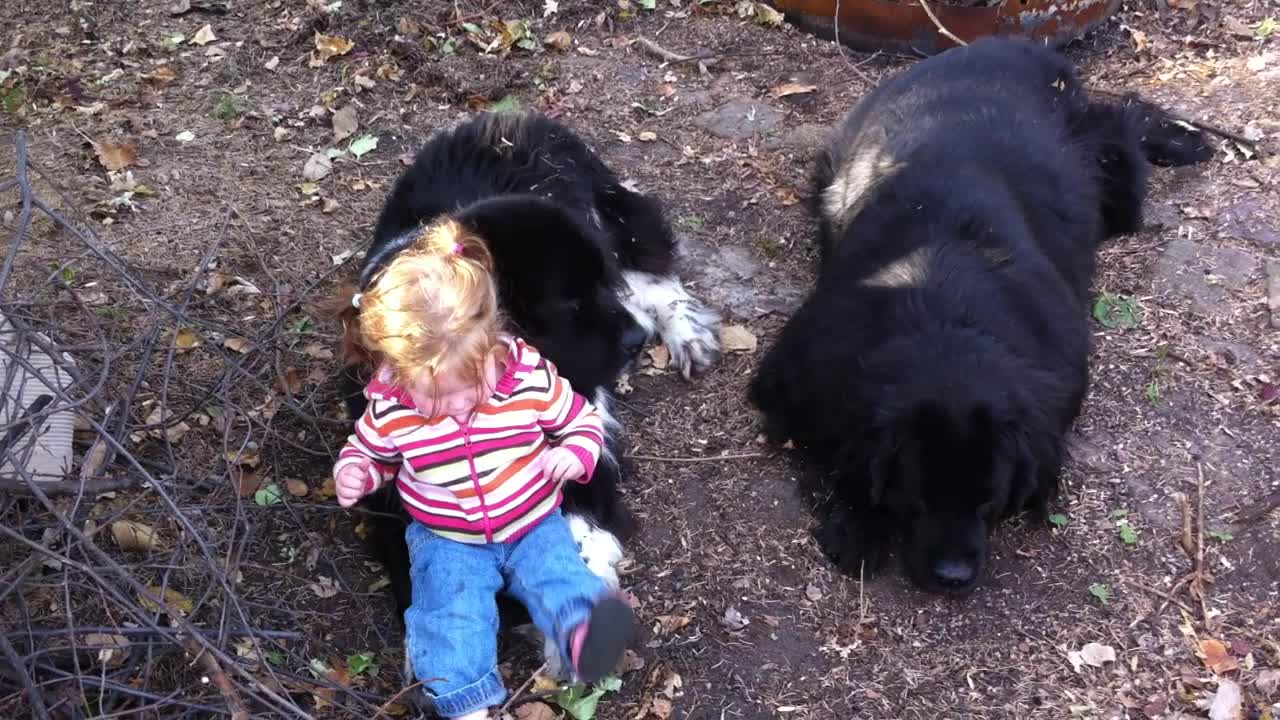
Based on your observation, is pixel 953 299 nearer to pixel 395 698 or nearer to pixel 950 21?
pixel 395 698

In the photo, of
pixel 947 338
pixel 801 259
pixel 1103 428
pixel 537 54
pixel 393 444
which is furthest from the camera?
pixel 537 54

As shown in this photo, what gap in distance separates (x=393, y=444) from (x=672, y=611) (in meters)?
1.11

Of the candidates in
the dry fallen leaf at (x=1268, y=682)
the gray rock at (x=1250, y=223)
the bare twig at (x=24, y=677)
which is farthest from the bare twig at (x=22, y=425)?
the gray rock at (x=1250, y=223)

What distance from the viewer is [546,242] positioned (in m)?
3.14

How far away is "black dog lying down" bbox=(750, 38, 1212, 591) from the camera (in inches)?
122

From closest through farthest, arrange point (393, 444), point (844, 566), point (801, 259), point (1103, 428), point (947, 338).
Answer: point (393, 444) < point (947, 338) < point (844, 566) < point (1103, 428) < point (801, 259)

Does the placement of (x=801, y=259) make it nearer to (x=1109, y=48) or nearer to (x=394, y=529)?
(x=394, y=529)

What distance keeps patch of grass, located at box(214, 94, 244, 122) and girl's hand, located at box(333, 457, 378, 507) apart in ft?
11.3

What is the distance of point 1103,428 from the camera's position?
12.7 feet

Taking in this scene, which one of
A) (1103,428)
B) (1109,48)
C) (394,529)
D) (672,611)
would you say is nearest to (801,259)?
(1103,428)

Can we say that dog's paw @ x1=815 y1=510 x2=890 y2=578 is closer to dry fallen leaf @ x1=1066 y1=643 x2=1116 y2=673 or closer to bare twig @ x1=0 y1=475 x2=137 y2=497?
dry fallen leaf @ x1=1066 y1=643 x2=1116 y2=673

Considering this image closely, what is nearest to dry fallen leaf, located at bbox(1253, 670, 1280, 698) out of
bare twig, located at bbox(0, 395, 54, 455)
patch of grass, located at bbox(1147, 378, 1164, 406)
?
patch of grass, located at bbox(1147, 378, 1164, 406)

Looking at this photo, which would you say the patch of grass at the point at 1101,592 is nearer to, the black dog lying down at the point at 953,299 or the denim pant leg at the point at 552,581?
the black dog lying down at the point at 953,299

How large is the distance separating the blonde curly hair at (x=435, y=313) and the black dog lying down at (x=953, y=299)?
1275 mm
